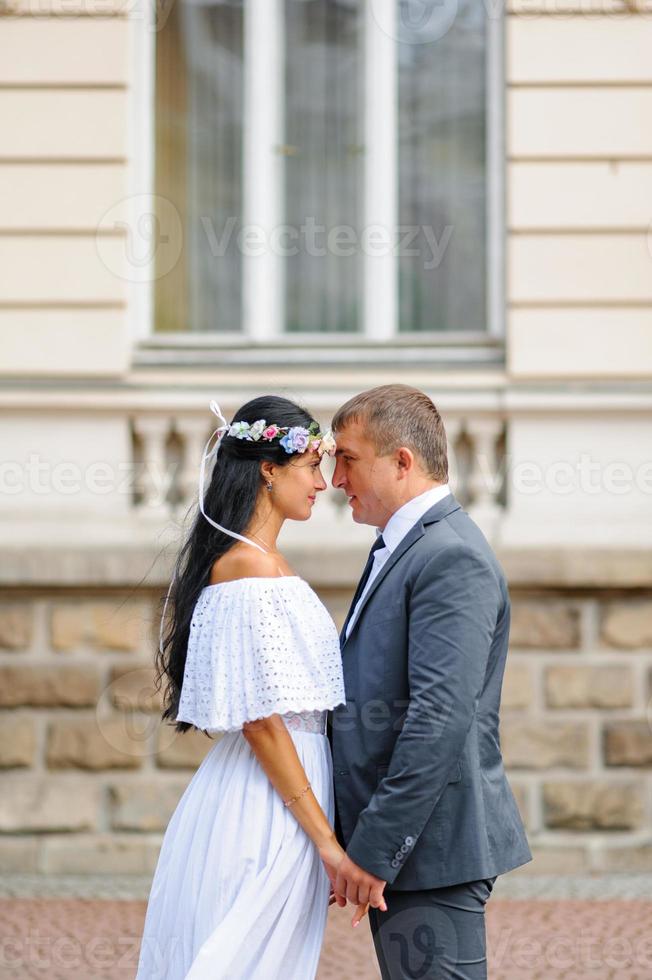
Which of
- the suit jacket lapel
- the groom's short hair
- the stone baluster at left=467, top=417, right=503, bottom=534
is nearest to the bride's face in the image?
the groom's short hair

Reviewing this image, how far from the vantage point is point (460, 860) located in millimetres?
2914

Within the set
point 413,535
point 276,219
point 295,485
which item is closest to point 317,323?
point 276,219

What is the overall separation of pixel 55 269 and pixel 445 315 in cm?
206

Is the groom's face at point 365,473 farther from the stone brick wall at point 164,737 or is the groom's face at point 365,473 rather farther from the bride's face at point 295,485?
the stone brick wall at point 164,737

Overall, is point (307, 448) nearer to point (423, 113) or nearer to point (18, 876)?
point (18, 876)

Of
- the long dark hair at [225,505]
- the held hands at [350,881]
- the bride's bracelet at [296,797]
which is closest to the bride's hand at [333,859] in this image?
the held hands at [350,881]

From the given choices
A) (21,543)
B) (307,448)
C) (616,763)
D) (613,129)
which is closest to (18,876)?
(21,543)

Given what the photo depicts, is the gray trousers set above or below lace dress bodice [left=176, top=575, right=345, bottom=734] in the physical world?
below

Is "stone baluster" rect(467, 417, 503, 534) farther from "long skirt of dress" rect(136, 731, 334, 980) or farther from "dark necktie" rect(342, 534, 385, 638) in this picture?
"long skirt of dress" rect(136, 731, 334, 980)

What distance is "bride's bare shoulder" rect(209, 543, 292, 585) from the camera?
3045mm

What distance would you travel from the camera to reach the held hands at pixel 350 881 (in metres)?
2.87

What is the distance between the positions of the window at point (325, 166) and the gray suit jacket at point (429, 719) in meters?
4.12

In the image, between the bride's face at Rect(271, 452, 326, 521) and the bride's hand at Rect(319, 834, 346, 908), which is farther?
the bride's face at Rect(271, 452, 326, 521)

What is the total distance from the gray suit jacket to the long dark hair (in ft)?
1.20
